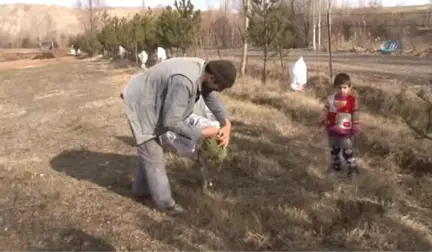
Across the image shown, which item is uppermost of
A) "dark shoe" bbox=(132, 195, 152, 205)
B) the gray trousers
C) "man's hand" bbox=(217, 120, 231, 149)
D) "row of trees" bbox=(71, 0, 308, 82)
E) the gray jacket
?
"row of trees" bbox=(71, 0, 308, 82)

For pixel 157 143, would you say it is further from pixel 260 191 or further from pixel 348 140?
pixel 348 140

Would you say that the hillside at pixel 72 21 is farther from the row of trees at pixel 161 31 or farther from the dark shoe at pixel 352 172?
the dark shoe at pixel 352 172

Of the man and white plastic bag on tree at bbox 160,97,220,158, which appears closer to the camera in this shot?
the man

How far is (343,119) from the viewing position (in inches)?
218

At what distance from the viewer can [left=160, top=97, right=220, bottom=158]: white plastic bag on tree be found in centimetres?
430

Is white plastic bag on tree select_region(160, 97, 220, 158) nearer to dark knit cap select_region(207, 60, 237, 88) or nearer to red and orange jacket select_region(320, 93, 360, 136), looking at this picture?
dark knit cap select_region(207, 60, 237, 88)

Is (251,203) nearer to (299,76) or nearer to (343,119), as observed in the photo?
(343,119)

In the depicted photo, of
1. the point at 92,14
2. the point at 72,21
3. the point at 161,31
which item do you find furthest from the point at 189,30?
the point at 72,21

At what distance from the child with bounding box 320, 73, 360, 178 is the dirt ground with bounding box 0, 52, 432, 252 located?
11.9 inches

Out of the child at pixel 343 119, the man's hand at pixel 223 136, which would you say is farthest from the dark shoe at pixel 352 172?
the man's hand at pixel 223 136

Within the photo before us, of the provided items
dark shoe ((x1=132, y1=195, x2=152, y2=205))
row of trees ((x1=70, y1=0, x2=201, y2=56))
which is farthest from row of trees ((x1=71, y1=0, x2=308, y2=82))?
dark shoe ((x1=132, y1=195, x2=152, y2=205))

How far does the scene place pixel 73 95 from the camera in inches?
603

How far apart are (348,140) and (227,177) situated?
1305 millimetres

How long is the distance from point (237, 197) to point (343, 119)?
1.41 meters
